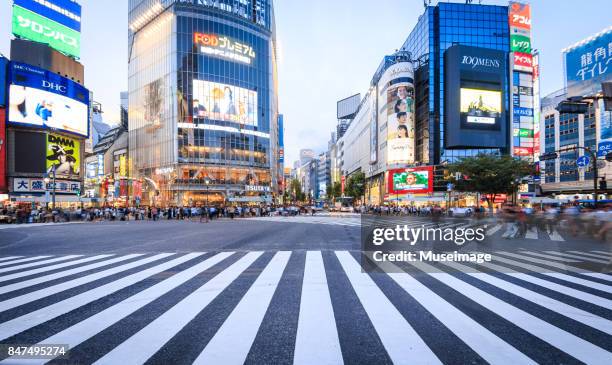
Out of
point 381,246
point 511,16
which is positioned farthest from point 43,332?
point 511,16

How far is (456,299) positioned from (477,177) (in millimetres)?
37083

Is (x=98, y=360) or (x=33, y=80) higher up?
(x=33, y=80)

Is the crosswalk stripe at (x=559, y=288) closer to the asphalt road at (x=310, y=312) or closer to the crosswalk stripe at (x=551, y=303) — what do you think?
the asphalt road at (x=310, y=312)

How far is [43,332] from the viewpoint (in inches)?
143

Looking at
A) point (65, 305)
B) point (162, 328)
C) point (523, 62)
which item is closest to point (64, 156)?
point (65, 305)

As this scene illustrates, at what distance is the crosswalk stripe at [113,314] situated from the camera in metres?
3.49

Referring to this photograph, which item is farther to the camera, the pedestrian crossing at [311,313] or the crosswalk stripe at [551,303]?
the crosswalk stripe at [551,303]

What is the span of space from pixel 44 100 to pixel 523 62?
86936mm

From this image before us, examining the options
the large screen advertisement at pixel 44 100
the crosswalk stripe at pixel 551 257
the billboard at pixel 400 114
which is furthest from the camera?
the billboard at pixel 400 114

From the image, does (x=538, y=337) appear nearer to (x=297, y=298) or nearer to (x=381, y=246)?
(x=297, y=298)

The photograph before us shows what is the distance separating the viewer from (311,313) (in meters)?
4.21

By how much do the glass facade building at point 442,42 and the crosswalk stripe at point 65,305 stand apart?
6173cm

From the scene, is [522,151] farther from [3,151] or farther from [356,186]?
[3,151]

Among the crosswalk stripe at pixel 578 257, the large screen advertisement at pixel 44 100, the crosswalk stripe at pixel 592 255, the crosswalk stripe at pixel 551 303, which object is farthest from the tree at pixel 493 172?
the large screen advertisement at pixel 44 100
